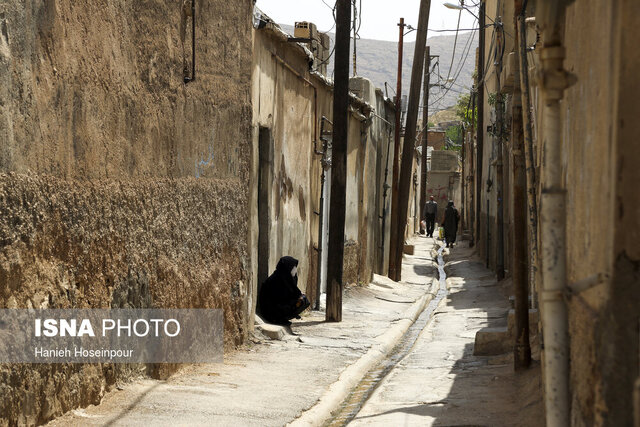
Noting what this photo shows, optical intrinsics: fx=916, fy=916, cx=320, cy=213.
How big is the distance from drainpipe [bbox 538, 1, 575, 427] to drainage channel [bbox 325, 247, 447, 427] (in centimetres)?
306

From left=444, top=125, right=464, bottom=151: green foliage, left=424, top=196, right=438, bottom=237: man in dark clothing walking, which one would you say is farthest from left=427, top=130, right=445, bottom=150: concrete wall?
left=424, top=196, right=438, bottom=237: man in dark clothing walking

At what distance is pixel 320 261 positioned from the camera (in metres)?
14.0

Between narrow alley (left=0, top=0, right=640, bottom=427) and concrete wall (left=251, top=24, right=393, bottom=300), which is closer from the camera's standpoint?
narrow alley (left=0, top=0, right=640, bottom=427)

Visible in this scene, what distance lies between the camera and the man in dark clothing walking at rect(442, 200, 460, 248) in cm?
2909

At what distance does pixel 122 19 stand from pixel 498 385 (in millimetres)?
4361

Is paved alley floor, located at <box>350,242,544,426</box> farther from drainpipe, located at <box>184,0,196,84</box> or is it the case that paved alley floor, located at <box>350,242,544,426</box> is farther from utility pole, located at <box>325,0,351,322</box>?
drainpipe, located at <box>184,0,196,84</box>

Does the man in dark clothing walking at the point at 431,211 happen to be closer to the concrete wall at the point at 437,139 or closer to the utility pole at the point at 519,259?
the concrete wall at the point at 437,139

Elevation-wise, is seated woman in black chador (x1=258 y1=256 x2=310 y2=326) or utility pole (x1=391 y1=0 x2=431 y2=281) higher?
utility pole (x1=391 y1=0 x2=431 y2=281)

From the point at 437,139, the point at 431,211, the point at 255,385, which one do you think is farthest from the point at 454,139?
the point at 255,385

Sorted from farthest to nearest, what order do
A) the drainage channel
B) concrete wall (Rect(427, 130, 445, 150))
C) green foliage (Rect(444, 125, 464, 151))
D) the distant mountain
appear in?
the distant mountain < green foliage (Rect(444, 125, 464, 151)) < concrete wall (Rect(427, 130, 445, 150)) < the drainage channel

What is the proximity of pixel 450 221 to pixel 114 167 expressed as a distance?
23.8 meters

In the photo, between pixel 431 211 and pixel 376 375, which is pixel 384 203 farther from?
pixel 431 211

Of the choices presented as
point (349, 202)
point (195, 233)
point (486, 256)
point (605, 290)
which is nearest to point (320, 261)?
point (349, 202)

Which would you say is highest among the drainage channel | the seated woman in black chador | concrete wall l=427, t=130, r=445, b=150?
concrete wall l=427, t=130, r=445, b=150
